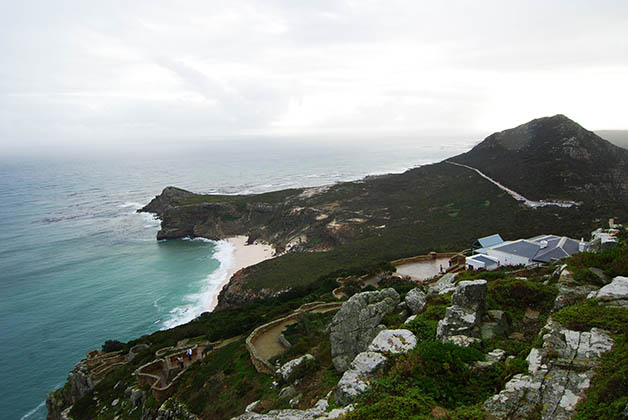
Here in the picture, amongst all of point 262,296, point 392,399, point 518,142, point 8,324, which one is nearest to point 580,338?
point 392,399

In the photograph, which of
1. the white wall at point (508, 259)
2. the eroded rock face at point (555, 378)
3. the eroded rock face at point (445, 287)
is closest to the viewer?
the eroded rock face at point (555, 378)

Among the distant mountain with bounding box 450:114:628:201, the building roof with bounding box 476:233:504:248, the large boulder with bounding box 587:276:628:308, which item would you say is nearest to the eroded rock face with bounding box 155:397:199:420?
the large boulder with bounding box 587:276:628:308

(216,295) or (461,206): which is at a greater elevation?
(461,206)

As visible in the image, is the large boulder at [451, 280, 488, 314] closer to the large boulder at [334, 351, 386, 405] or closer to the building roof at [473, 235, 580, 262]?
the large boulder at [334, 351, 386, 405]

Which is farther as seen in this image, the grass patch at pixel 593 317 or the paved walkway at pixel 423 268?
the paved walkway at pixel 423 268

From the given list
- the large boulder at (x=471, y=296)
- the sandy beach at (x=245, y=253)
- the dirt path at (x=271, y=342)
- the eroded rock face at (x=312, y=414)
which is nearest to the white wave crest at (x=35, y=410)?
the dirt path at (x=271, y=342)

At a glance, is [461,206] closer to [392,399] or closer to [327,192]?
[327,192]

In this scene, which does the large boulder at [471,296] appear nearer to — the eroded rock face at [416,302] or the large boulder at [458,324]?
the large boulder at [458,324]

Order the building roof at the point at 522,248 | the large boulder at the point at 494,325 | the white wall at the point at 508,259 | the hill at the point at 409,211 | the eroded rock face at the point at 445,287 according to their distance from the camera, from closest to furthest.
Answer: the large boulder at the point at 494,325
the eroded rock face at the point at 445,287
the white wall at the point at 508,259
the building roof at the point at 522,248
the hill at the point at 409,211
